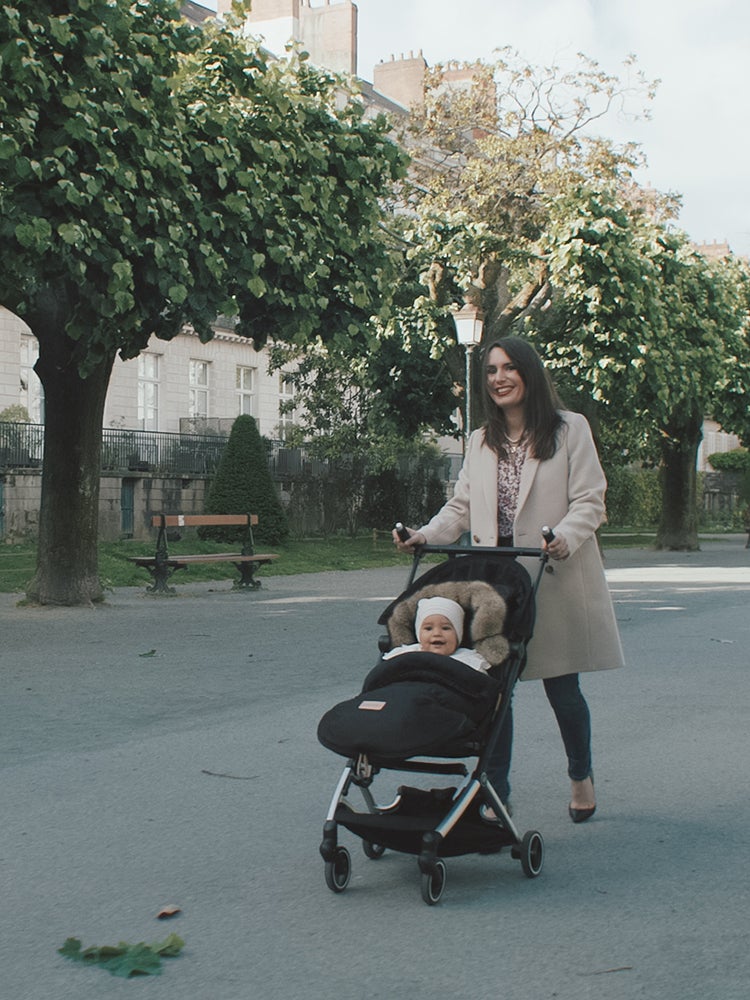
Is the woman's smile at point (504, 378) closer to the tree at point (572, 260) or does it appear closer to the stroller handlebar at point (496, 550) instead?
the stroller handlebar at point (496, 550)

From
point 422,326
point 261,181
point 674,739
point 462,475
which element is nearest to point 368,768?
point 462,475

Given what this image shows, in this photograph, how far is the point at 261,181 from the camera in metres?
13.7

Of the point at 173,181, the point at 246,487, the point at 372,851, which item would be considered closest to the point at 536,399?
the point at 372,851

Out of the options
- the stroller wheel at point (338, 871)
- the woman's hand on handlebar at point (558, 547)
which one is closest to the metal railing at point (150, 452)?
the woman's hand on handlebar at point (558, 547)

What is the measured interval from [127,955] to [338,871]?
3.01 ft

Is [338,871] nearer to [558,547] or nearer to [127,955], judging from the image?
[127,955]

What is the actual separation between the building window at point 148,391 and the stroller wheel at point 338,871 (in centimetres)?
3179

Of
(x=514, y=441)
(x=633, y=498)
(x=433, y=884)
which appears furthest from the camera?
(x=633, y=498)

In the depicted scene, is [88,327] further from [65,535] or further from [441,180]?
[441,180]

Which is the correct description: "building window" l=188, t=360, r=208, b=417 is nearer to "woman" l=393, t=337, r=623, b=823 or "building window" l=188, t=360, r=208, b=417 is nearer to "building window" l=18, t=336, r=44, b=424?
"building window" l=18, t=336, r=44, b=424

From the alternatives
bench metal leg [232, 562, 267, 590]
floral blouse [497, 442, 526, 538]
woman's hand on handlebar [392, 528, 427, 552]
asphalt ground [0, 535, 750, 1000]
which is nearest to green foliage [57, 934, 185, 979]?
asphalt ground [0, 535, 750, 1000]

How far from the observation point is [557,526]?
17.9ft

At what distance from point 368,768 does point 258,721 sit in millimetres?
3683

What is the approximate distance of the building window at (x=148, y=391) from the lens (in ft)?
119
